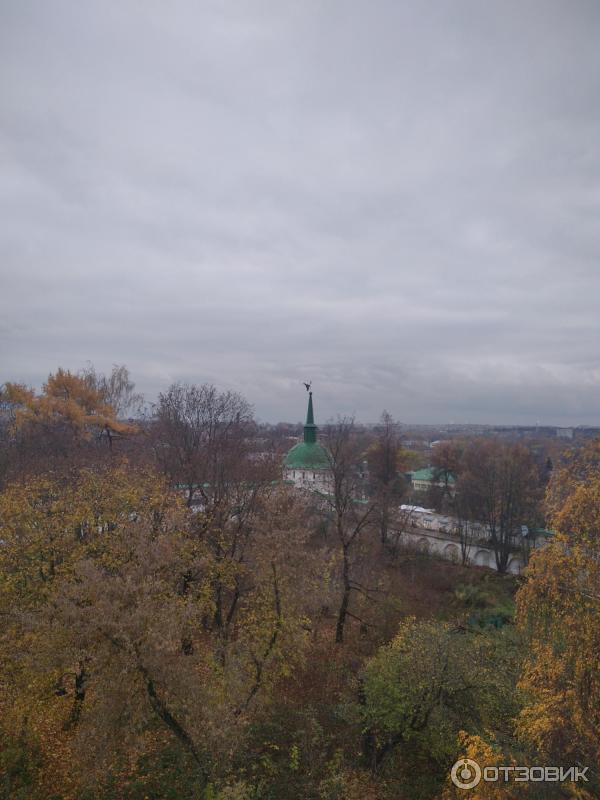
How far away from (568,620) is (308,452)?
1131 inches

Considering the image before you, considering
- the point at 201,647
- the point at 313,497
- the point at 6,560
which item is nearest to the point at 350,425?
the point at 313,497

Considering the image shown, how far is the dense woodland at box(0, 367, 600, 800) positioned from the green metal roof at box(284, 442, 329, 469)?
674 inches

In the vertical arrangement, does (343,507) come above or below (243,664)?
above

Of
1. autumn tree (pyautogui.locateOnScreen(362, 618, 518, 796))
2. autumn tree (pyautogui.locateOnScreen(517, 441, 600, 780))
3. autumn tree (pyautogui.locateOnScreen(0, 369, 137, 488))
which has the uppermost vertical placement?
autumn tree (pyautogui.locateOnScreen(0, 369, 137, 488))

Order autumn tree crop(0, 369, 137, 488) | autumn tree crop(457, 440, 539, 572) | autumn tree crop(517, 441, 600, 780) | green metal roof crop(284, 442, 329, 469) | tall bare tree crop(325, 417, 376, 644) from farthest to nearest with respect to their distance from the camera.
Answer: green metal roof crop(284, 442, 329, 469), autumn tree crop(457, 440, 539, 572), autumn tree crop(0, 369, 137, 488), tall bare tree crop(325, 417, 376, 644), autumn tree crop(517, 441, 600, 780)

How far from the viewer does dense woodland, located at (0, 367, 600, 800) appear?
695cm

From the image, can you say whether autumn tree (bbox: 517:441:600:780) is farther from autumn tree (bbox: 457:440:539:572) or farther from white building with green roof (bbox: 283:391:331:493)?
white building with green roof (bbox: 283:391:331:493)


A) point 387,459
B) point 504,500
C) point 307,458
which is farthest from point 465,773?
point 307,458

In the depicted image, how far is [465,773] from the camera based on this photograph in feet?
23.9

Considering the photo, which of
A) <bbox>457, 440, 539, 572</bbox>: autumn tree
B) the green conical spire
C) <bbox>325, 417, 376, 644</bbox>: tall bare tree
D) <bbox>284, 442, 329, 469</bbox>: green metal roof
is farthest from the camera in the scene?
the green conical spire

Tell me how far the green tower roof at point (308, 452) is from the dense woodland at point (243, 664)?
17200 mm

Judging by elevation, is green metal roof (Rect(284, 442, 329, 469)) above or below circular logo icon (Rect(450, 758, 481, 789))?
above

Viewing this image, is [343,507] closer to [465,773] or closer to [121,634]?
[465,773]

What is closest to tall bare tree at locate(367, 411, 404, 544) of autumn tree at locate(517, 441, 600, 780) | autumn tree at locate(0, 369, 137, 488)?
autumn tree at locate(0, 369, 137, 488)
